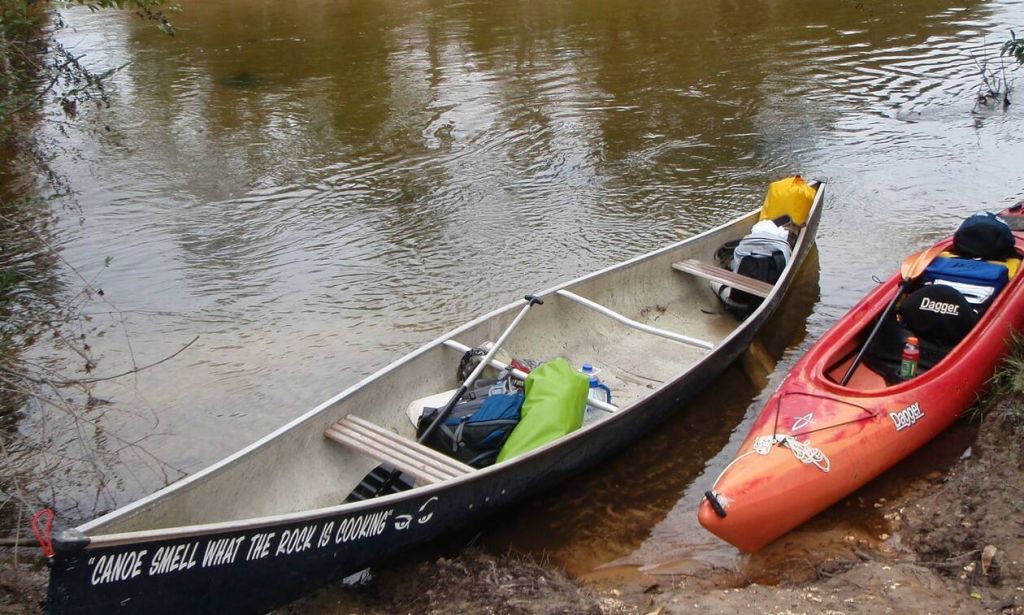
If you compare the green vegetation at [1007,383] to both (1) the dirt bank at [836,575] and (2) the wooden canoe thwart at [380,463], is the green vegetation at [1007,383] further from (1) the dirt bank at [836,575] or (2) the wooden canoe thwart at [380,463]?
(2) the wooden canoe thwart at [380,463]

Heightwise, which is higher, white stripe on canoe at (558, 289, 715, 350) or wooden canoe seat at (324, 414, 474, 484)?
wooden canoe seat at (324, 414, 474, 484)

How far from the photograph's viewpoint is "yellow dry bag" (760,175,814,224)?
9.20 meters

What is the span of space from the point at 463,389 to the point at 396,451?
2.92ft

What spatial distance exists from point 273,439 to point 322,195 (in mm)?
7251

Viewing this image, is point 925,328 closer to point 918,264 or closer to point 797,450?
point 918,264

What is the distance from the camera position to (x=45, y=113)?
15.9 meters

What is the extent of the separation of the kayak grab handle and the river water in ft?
1.78

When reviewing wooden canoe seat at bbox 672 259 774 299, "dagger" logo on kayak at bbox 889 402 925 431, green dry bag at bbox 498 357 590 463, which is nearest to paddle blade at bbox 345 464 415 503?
green dry bag at bbox 498 357 590 463

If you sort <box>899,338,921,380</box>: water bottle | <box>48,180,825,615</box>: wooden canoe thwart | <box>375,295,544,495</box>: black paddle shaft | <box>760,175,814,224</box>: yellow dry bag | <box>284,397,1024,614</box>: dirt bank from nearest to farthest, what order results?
1. <box>48,180,825,615</box>: wooden canoe thwart
2. <box>284,397,1024,614</box>: dirt bank
3. <box>375,295,544,495</box>: black paddle shaft
4. <box>899,338,921,380</box>: water bottle
5. <box>760,175,814,224</box>: yellow dry bag

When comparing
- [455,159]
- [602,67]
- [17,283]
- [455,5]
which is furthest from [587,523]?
[455,5]

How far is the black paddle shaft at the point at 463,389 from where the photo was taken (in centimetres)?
568

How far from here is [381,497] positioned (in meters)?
4.85

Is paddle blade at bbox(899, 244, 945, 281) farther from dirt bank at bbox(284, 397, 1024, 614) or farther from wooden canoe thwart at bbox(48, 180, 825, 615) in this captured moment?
dirt bank at bbox(284, 397, 1024, 614)

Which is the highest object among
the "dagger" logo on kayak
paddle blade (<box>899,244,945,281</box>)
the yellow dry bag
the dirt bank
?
paddle blade (<box>899,244,945,281</box>)
